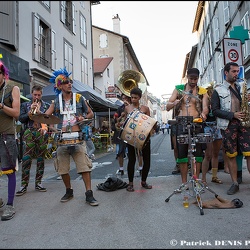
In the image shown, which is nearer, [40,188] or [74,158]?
[74,158]

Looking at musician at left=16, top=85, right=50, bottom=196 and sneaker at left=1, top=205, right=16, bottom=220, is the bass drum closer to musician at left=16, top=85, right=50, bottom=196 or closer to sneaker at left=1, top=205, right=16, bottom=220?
musician at left=16, top=85, right=50, bottom=196

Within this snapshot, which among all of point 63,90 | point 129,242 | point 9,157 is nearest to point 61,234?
point 129,242

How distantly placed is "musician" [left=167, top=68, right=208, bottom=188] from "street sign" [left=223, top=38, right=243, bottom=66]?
232 cm

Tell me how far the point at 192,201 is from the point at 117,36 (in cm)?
3711

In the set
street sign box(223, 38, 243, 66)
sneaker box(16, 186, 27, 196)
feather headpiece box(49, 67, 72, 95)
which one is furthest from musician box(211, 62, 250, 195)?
sneaker box(16, 186, 27, 196)

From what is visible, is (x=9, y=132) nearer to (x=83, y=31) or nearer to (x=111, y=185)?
(x=111, y=185)

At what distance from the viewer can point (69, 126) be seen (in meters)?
3.79

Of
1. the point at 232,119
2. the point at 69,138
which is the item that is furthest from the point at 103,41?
the point at 69,138

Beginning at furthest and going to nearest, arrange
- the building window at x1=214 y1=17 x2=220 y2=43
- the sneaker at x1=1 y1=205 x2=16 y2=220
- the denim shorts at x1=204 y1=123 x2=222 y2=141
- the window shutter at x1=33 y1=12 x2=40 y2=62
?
the building window at x1=214 y1=17 x2=220 y2=43 → the window shutter at x1=33 y1=12 x2=40 y2=62 → the denim shorts at x1=204 y1=123 x2=222 y2=141 → the sneaker at x1=1 y1=205 x2=16 y2=220

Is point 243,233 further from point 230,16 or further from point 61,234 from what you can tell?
point 230,16

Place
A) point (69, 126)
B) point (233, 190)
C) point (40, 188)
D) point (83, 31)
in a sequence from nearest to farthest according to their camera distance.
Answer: point (69, 126) < point (233, 190) < point (40, 188) < point (83, 31)

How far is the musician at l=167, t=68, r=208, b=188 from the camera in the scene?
3832 mm

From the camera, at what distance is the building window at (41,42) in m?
12.7

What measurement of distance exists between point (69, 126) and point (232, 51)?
13.6 feet
